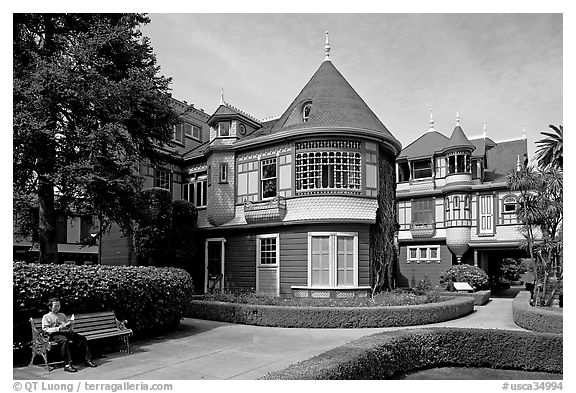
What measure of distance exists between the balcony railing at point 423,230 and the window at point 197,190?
15295 millimetres

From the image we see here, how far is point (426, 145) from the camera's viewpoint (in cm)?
3388

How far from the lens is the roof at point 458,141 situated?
3073 cm

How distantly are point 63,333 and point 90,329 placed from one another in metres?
1.10

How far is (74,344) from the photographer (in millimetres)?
9789

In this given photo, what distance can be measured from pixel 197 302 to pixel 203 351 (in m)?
6.22

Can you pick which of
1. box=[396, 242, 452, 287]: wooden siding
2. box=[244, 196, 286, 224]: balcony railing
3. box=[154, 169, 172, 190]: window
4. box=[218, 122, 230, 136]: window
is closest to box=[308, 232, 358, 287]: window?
box=[244, 196, 286, 224]: balcony railing

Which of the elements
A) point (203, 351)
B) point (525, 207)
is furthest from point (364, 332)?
point (525, 207)

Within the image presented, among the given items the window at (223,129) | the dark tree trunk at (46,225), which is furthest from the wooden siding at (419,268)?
the dark tree trunk at (46,225)

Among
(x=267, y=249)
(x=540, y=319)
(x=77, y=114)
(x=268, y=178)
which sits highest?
(x=77, y=114)

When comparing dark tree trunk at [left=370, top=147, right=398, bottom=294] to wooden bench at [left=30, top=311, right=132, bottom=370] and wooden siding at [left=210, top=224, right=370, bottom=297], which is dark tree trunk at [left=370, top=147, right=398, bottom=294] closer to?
wooden siding at [left=210, top=224, right=370, bottom=297]

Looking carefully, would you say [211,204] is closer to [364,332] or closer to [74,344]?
[364,332]

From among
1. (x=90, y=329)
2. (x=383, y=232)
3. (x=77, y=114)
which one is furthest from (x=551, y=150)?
(x=90, y=329)

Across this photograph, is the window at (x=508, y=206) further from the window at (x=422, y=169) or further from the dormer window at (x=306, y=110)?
the dormer window at (x=306, y=110)

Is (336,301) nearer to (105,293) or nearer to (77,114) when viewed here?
(105,293)
